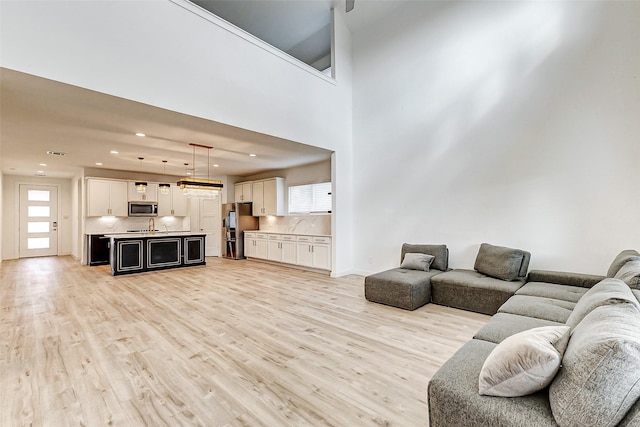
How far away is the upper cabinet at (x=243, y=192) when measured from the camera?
870 cm

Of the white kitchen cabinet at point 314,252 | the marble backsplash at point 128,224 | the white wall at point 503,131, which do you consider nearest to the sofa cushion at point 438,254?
the white wall at point 503,131

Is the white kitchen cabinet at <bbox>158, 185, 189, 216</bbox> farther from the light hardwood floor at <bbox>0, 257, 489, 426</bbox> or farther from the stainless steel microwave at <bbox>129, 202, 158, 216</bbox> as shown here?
the light hardwood floor at <bbox>0, 257, 489, 426</bbox>

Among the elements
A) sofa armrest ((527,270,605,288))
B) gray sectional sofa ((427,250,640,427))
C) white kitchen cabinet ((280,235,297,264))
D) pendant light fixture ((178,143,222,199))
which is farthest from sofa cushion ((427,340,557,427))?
white kitchen cabinet ((280,235,297,264))

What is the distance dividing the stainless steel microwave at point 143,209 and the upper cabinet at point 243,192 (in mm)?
2393

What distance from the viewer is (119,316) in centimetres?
372

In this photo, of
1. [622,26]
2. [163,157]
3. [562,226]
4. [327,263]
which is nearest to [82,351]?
[327,263]

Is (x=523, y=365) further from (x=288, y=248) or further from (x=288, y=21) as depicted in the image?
(x=288, y=21)

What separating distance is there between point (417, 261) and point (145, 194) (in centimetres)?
793

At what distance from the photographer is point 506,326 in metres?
2.28

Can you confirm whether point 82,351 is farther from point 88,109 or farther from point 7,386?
point 88,109

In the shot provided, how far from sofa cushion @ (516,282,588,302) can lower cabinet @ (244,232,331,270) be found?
142 inches

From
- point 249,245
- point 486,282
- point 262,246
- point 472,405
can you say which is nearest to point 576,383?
point 472,405

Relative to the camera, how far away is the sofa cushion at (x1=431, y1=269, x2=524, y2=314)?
3617 mm

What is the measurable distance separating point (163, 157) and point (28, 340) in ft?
14.6
